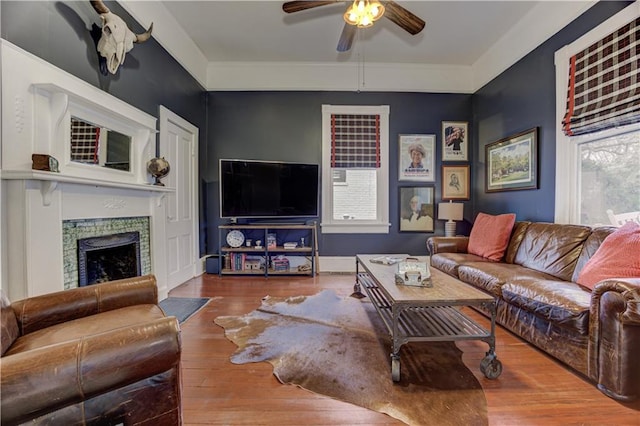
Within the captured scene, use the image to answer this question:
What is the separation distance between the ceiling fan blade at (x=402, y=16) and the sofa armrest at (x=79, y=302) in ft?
8.87

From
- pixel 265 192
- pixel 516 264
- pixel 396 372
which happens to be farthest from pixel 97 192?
pixel 516 264

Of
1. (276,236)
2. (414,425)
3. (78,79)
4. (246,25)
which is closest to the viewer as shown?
(414,425)

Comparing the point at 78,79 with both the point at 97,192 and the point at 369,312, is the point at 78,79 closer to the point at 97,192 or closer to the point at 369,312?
the point at 97,192

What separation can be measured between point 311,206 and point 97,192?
107 inches

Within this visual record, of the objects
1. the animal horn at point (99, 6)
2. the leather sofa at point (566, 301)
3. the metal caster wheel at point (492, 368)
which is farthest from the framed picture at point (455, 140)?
the animal horn at point (99, 6)

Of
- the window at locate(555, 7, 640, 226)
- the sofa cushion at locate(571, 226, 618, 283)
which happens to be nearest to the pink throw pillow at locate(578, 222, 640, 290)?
the sofa cushion at locate(571, 226, 618, 283)

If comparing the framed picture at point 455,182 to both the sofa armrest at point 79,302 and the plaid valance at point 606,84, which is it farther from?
the sofa armrest at point 79,302

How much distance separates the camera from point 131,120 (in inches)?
105

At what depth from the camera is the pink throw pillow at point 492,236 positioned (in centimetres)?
326

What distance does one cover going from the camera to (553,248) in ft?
8.82

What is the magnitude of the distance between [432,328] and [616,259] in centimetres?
134

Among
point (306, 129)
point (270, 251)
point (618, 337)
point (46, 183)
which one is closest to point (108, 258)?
point (46, 183)

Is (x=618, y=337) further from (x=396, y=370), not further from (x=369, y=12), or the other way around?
(x=369, y=12)

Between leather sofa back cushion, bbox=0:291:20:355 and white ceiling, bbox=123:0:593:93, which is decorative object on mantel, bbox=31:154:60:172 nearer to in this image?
leather sofa back cushion, bbox=0:291:20:355
